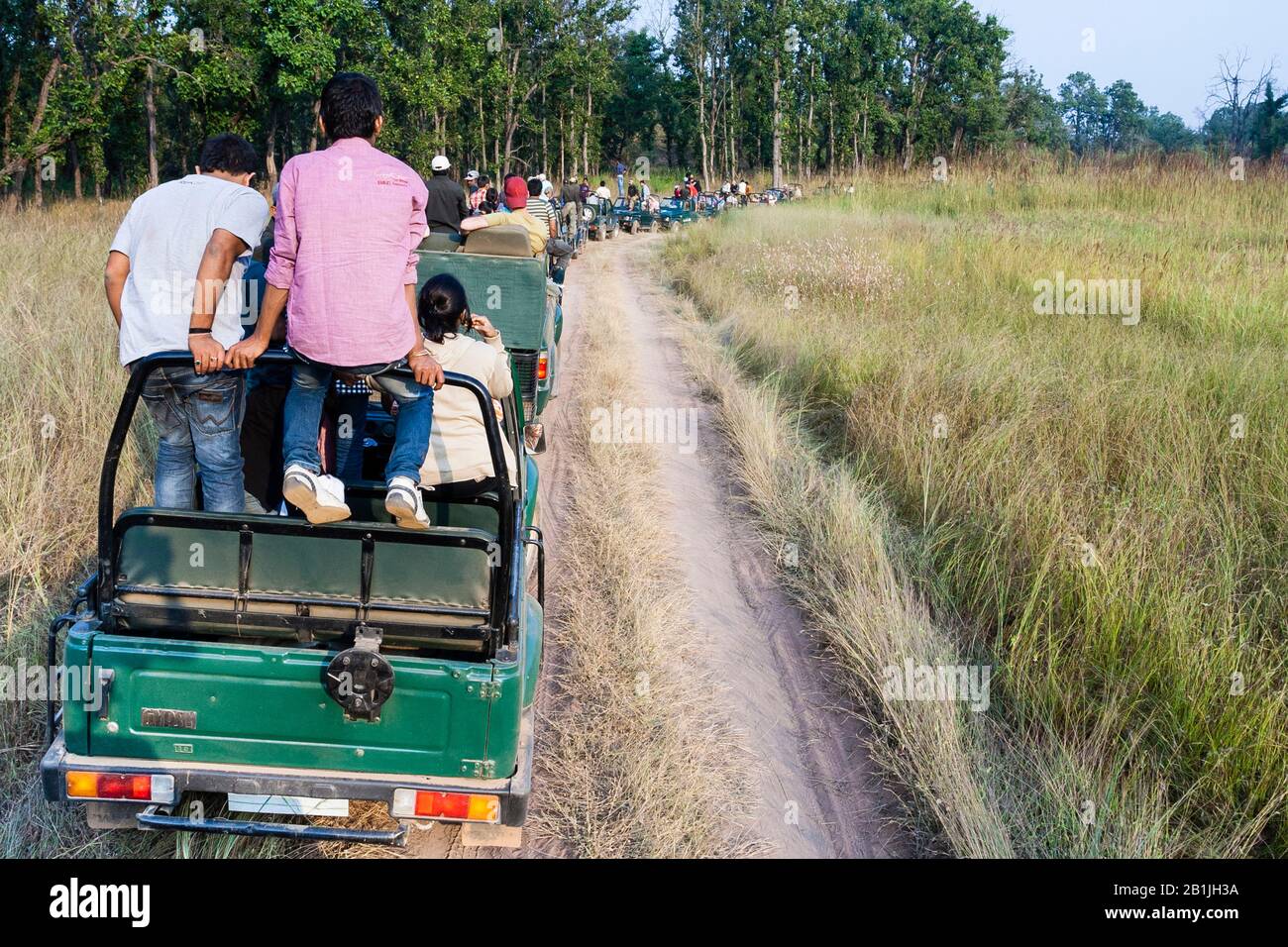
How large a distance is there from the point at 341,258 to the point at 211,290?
0.50 metres

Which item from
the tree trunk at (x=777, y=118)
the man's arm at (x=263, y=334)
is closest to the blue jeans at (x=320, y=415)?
the man's arm at (x=263, y=334)

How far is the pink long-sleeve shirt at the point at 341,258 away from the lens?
3.33m

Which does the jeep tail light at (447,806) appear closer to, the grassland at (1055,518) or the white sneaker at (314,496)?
the white sneaker at (314,496)

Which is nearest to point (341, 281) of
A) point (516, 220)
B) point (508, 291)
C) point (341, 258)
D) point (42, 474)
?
point (341, 258)

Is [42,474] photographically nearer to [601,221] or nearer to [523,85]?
[601,221]

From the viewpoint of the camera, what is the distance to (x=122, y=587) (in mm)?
3055

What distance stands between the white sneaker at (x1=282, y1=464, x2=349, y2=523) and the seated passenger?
89 cm


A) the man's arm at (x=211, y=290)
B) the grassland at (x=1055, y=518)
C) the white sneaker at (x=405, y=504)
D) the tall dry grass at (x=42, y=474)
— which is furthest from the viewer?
the grassland at (x=1055, y=518)

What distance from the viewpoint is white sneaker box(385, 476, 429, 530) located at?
313cm

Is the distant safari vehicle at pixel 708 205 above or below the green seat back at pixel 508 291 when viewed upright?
above

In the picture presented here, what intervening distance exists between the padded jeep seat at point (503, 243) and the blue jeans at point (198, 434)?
4.51m

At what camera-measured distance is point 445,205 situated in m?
9.34

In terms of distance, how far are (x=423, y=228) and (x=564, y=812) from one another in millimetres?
2162
